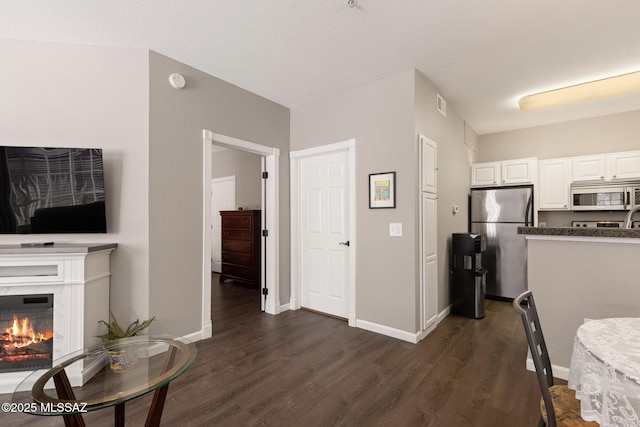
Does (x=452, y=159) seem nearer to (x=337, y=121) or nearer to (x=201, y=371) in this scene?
(x=337, y=121)

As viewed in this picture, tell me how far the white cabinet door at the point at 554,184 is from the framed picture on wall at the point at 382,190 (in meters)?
2.98

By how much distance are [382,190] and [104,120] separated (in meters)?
2.81

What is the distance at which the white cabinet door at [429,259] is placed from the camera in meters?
3.15

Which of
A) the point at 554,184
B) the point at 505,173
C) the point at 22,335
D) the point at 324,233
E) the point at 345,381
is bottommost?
the point at 345,381

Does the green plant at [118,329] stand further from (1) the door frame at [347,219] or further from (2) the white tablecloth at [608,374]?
(2) the white tablecloth at [608,374]

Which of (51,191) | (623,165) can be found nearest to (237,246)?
(51,191)

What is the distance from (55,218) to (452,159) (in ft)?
15.0

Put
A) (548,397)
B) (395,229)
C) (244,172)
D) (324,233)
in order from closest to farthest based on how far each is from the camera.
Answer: (548,397)
(395,229)
(324,233)
(244,172)

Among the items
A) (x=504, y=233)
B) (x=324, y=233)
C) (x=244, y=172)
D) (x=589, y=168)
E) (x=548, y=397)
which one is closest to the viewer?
(x=548, y=397)

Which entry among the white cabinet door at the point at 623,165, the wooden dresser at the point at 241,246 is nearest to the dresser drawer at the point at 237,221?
the wooden dresser at the point at 241,246

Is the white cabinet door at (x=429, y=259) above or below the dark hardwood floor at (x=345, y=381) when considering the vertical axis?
above

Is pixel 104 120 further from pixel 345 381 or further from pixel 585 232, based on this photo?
pixel 585 232

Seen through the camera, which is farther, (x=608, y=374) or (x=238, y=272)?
(x=238, y=272)

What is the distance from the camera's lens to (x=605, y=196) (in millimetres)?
4070
